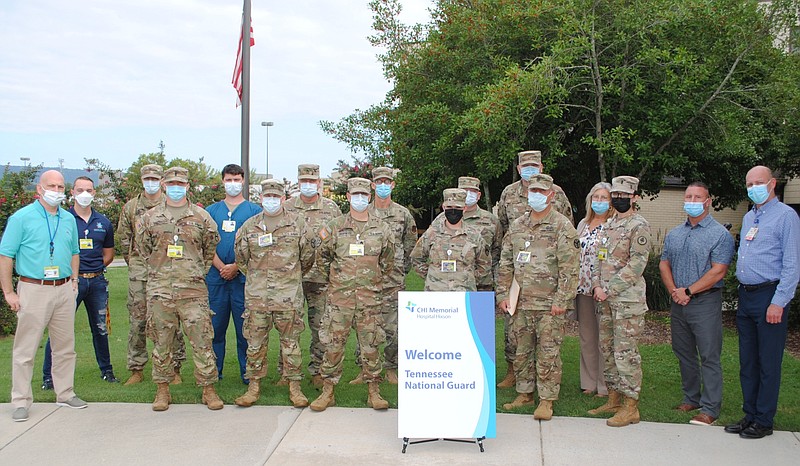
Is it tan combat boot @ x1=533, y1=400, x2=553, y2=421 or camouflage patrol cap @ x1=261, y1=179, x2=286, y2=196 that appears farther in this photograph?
camouflage patrol cap @ x1=261, y1=179, x2=286, y2=196

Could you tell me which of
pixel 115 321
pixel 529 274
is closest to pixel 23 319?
pixel 529 274

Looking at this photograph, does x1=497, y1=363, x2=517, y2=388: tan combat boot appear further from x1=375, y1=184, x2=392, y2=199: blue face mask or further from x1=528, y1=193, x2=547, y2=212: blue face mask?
x1=375, y1=184, x2=392, y2=199: blue face mask

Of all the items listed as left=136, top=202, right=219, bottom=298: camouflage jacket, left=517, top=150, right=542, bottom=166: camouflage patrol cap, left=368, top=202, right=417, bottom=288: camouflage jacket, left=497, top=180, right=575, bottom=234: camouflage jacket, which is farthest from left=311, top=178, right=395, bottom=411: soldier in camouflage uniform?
left=517, top=150, right=542, bottom=166: camouflage patrol cap

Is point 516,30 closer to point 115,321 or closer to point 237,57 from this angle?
point 237,57

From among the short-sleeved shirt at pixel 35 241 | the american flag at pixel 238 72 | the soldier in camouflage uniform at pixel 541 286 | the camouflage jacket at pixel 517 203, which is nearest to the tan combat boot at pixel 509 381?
the soldier in camouflage uniform at pixel 541 286

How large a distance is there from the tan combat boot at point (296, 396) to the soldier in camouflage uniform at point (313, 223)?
63cm

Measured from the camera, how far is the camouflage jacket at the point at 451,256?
252 inches

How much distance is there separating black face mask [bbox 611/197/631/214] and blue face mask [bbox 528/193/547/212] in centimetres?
71

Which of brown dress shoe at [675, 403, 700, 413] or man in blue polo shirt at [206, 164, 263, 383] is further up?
man in blue polo shirt at [206, 164, 263, 383]

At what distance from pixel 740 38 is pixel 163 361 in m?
9.01

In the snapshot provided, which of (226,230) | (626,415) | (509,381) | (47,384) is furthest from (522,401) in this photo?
(47,384)

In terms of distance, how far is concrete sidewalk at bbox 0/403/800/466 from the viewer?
512 centimetres

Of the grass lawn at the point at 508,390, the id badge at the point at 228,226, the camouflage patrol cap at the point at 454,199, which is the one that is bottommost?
the grass lawn at the point at 508,390

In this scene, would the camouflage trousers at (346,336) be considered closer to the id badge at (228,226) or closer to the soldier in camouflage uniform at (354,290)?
the soldier in camouflage uniform at (354,290)
